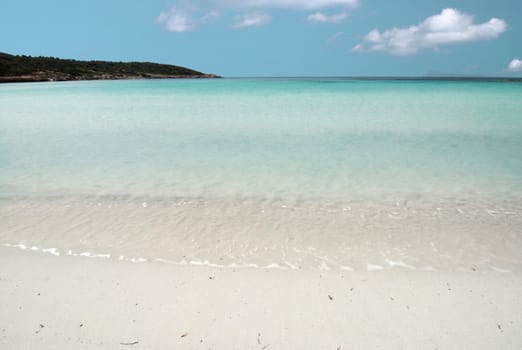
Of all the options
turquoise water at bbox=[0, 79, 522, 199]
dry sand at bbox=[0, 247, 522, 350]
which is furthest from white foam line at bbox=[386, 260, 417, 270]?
turquoise water at bbox=[0, 79, 522, 199]

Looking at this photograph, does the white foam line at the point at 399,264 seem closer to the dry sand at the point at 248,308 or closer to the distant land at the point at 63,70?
the dry sand at the point at 248,308

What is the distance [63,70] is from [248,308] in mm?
87884

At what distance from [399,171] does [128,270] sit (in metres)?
5.30

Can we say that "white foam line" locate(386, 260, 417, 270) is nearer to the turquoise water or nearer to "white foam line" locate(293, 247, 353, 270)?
"white foam line" locate(293, 247, 353, 270)

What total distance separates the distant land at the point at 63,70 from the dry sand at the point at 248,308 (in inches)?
2914

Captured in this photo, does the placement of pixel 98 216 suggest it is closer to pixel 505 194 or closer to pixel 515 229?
pixel 515 229

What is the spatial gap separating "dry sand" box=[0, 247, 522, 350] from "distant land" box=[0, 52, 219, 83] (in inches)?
2914

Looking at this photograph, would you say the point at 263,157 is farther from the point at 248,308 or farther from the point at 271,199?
the point at 248,308

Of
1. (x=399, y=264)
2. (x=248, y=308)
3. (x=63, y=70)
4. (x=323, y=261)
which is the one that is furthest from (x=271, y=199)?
(x=63, y=70)

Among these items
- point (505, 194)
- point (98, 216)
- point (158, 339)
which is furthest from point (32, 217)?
point (505, 194)

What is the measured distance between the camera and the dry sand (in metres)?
2.28

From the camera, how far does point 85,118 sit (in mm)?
15039

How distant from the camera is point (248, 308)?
261cm

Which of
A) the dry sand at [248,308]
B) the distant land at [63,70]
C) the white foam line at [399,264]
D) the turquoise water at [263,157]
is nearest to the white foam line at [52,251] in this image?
the dry sand at [248,308]
